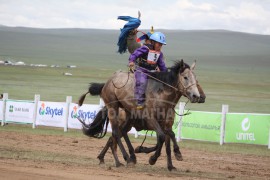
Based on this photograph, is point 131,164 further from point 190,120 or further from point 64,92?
point 64,92

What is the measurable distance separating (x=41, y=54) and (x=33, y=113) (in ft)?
316

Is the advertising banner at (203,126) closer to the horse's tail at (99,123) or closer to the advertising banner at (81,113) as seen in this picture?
the advertising banner at (81,113)

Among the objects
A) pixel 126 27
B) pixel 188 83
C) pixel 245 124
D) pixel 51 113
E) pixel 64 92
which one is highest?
pixel 126 27

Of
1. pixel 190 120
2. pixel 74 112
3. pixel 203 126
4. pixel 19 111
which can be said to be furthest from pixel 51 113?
pixel 203 126

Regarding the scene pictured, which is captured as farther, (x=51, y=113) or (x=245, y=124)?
(x=51, y=113)

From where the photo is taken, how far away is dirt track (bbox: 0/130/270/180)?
410 inches

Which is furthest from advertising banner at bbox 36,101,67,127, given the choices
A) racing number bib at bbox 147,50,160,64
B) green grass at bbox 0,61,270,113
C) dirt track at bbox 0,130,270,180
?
green grass at bbox 0,61,270,113

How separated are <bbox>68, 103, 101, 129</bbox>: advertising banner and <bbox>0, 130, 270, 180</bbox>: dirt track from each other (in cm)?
193

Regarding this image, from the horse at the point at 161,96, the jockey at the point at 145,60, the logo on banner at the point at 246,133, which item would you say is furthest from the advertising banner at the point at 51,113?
the jockey at the point at 145,60

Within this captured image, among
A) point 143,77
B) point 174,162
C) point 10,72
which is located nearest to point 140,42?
point 143,77

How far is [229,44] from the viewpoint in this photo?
156 metres

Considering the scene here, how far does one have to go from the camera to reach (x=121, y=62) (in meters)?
A: 109

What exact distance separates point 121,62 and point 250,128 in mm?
91143

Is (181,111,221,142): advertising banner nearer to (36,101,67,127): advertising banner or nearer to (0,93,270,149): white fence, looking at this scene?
(0,93,270,149): white fence
